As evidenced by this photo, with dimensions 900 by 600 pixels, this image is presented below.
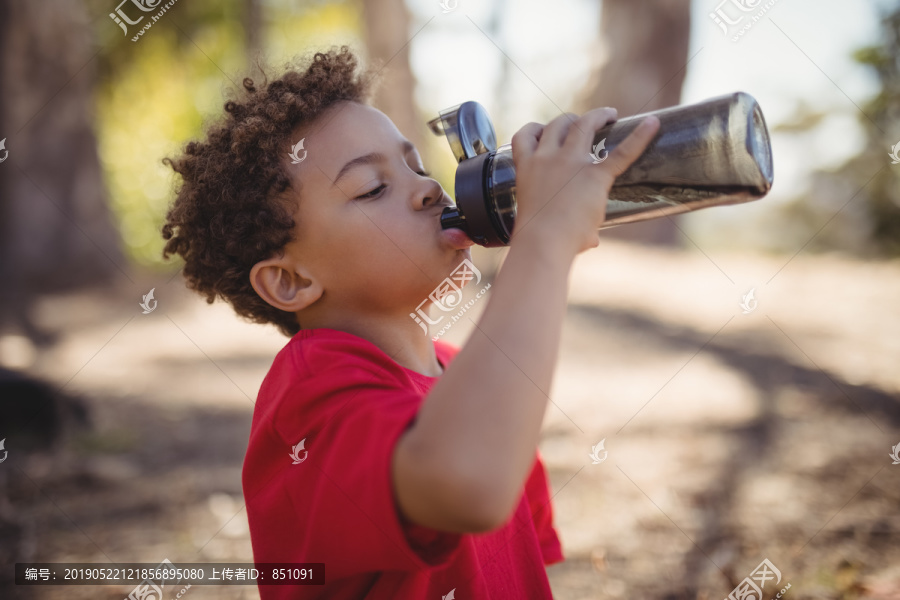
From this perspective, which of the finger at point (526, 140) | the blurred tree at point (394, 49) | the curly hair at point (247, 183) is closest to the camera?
the finger at point (526, 140)

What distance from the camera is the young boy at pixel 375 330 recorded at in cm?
85

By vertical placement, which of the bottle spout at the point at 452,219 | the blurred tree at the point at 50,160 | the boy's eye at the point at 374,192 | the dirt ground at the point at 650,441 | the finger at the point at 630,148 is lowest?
the dirt ground at the point at 650,441

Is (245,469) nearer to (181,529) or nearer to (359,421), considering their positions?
(359,421)

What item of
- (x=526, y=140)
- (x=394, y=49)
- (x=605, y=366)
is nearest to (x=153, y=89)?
(x=394, y=49)

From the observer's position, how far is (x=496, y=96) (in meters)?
9.43

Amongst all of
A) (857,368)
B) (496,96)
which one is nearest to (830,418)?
(857,368)

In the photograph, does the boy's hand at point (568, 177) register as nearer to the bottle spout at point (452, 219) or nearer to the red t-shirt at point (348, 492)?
the bottle spout at point (452, 219)

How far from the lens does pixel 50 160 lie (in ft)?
20.6

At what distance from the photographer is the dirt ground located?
213cm

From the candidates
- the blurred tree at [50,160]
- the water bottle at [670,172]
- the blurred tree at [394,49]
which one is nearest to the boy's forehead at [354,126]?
the water bottle at [670,172]

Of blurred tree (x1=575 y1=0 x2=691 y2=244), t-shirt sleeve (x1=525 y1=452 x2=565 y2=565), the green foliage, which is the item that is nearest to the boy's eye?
t-shirt sleeve (x1=525 y1=452 x2=565 y2=565)

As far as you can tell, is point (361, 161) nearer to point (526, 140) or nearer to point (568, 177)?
point (526, 140)

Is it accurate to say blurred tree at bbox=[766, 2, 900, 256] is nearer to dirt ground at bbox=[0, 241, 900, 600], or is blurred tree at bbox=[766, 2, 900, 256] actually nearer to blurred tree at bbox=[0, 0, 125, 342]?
dirt ground at bbox=[0, 241, 900, 600]

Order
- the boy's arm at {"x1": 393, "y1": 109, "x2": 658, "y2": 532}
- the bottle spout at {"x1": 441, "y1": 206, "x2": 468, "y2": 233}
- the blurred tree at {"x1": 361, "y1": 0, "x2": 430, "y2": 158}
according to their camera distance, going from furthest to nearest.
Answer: the blurred tree at {"x1": 361, "y1": 0, "x2": 430, "y2": 158}, the bottle spout at {"x1": 441, "y1": 206, "x2": 468, "y2": 233}, the boy's arm at {"x1": 393, "y1": 109, "x2": 658, "y2": 532}
